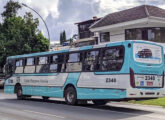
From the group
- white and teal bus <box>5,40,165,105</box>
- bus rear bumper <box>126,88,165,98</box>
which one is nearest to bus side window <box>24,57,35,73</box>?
white and teal bus <box>5,40,165,105</box>

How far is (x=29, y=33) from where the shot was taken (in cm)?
4159

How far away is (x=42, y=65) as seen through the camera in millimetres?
19719

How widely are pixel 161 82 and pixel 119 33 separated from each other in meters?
22.1

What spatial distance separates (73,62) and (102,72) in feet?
8.69

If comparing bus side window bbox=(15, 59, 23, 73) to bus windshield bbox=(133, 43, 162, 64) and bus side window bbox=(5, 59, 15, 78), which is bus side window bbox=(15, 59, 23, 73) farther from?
bus windshield bbox=(133, 43, 162, 64)

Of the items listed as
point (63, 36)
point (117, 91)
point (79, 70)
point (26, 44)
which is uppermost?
point (63, 36)

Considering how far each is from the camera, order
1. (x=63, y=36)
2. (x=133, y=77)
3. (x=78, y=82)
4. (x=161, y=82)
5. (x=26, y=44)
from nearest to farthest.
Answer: (x=133, y=77), (x=161, y=82), (x=78, y=82), (x=26, y=44), (x=63, y=36)

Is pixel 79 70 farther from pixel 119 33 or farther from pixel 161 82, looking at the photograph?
pixel 119 33

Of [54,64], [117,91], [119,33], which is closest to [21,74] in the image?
[54,64]

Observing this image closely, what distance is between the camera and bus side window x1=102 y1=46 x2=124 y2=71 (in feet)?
46.5

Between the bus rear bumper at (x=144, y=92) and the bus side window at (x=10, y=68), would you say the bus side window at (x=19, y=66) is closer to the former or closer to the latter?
the bus side window at (x=10, y=68)

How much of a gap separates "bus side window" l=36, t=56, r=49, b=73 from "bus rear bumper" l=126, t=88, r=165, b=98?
7.05 m

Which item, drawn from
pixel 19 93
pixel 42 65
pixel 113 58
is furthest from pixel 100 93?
pixel 19 93

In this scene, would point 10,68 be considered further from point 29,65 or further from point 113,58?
point 113,58
